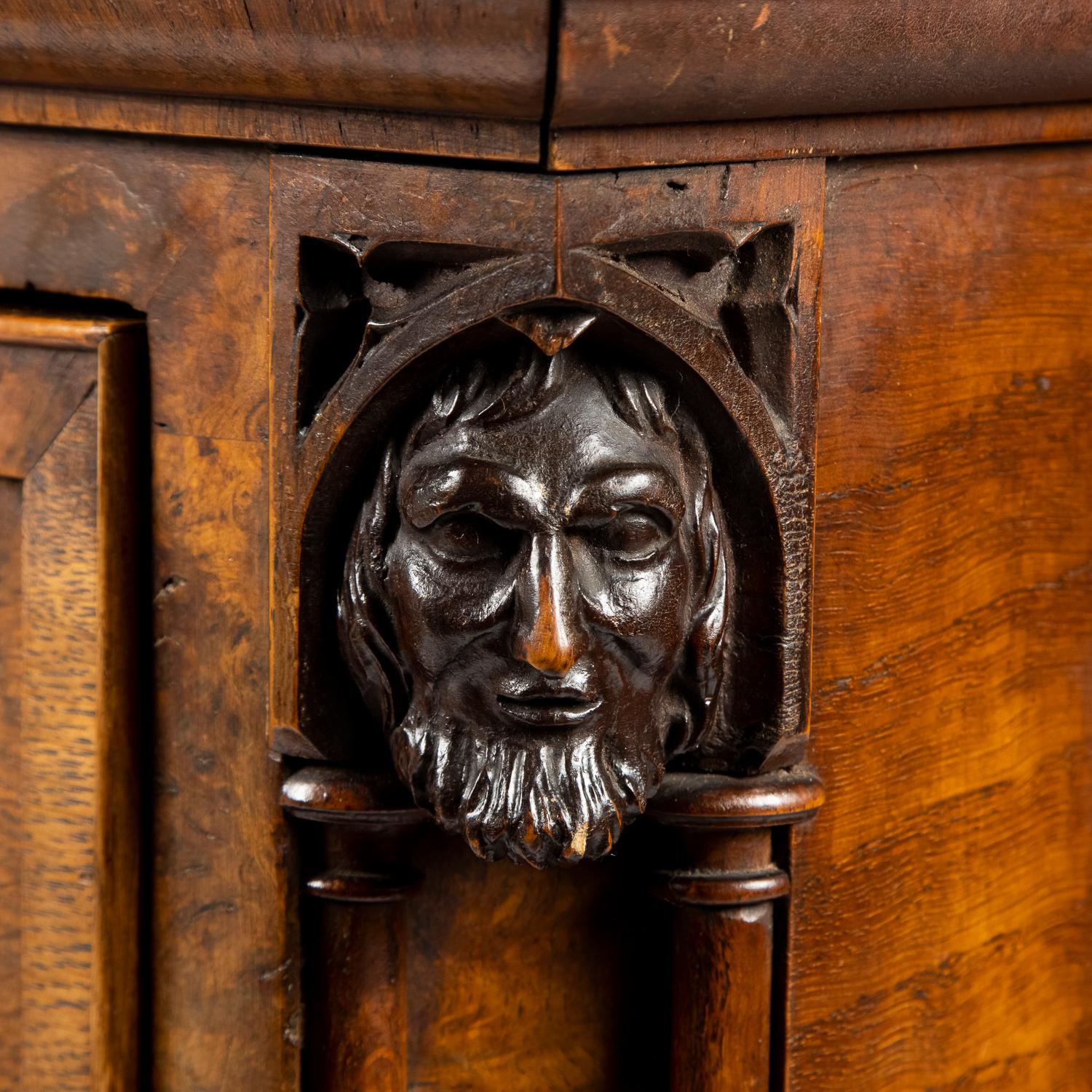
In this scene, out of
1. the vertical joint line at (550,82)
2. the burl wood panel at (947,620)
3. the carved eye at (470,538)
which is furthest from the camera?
the burl wood panel at (947,620)

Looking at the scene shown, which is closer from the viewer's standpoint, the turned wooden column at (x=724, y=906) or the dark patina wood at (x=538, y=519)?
the dark patina wood at (x=538, y=519)

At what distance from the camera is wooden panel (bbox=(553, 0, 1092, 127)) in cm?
99

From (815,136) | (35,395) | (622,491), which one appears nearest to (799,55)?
(815,136)

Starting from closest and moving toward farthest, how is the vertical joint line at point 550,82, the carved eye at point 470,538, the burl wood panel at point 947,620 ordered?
the vertical joint line at point 550,82, the carved eye at point 470,538, the burl wood panel at point 947,620

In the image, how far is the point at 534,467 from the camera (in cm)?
106

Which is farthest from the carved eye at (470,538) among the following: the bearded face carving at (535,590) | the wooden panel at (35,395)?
the wooden panel at (35,395)

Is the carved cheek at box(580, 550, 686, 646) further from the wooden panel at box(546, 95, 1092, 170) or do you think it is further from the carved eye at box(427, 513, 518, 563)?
the wooden panel at box(546, 95, 1092, 170)

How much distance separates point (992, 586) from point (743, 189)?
34cm

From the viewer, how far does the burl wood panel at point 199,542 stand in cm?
112

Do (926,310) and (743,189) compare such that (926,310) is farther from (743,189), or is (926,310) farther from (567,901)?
(567,901)

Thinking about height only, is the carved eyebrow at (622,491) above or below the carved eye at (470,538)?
above

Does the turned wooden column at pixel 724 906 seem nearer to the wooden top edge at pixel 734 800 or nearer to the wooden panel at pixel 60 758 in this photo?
the wooden top edge at pixel 734 800

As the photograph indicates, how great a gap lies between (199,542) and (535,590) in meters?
0.22

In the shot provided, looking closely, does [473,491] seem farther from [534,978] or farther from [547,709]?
[534,978]
